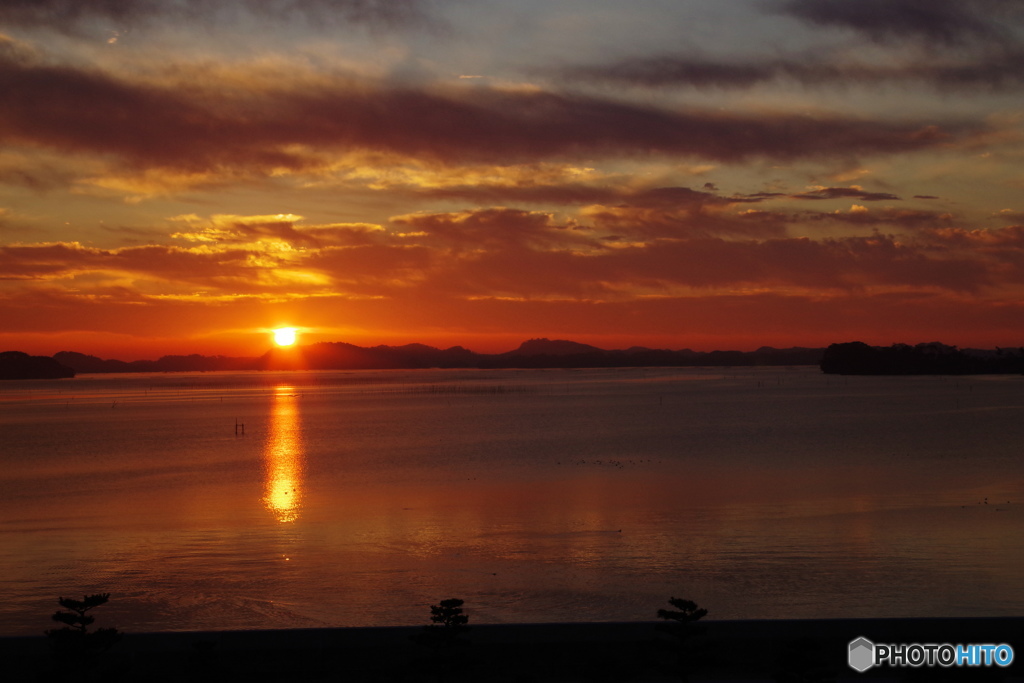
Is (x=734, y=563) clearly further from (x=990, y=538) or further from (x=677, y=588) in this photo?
(x=990, y=538)

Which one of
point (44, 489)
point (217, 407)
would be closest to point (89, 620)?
point (44, 489)

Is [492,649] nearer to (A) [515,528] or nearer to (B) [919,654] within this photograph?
(B) [919,654]

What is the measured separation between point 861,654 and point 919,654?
851 mm

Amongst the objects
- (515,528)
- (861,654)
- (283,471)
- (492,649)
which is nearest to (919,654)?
(861,654)

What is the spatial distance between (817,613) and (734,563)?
15.5 feet

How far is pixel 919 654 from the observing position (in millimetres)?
12797

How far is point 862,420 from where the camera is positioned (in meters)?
80.8

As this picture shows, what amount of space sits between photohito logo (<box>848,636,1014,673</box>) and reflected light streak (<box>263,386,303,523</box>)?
845 inches

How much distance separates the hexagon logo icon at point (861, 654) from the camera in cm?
1272

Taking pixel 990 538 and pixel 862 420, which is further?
pixel 862 420

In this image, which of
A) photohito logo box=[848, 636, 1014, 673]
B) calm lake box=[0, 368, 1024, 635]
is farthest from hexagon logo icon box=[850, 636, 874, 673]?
calm lake box=[0, 368, 1024, 635]

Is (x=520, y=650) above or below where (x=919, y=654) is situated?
above

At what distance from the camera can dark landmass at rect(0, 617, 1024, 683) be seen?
12469 millimetres

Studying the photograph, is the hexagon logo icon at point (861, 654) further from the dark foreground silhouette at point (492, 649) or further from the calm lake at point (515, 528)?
the calm lake at point (515, 528)
